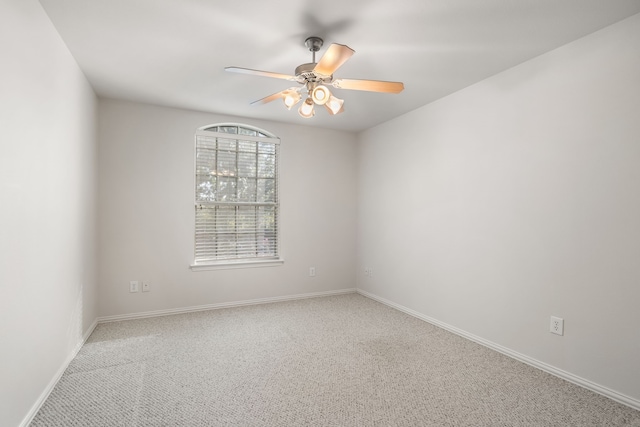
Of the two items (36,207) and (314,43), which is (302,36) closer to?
(314,43)

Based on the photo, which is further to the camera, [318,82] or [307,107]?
[307,107]

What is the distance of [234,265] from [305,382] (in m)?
2.19

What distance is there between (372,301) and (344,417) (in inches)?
102

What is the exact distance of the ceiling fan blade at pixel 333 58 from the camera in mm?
1793

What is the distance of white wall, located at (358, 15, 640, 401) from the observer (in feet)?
6.98

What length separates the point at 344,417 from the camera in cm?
191

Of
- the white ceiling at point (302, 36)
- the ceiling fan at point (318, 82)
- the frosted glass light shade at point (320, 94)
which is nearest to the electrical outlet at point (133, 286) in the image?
the white ceiling at point (302, 36)

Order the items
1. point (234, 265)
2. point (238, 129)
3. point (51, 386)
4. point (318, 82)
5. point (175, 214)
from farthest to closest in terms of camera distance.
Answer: point (238, 129)
point (234, 265)
point (175, 214)
point (318, 82)
point (51, 386)

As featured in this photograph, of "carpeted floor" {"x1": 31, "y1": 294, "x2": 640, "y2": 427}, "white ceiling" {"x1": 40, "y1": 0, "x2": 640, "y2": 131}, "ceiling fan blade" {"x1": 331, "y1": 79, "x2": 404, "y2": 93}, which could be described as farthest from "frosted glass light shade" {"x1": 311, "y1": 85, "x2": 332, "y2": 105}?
"carpeted floor" {"x1": 31, "y1": 294, "x2": 640, "y2": 427}

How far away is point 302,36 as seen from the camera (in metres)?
2.31

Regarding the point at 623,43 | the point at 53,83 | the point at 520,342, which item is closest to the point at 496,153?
the point at 623,43

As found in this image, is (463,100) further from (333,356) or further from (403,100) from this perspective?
(333,356)

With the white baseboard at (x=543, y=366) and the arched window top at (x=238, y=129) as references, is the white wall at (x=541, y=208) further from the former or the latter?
the arched window top at (x=238, y=129)

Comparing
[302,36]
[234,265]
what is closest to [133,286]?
[234,265]
